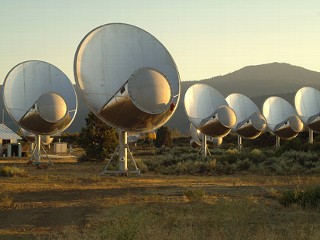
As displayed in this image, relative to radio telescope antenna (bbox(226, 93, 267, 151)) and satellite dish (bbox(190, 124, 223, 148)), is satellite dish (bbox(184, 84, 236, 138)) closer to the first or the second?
radio telescope antenna (bbox(226, 93, 267, 151))

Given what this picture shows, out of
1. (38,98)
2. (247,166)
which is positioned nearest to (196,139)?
(38,98)

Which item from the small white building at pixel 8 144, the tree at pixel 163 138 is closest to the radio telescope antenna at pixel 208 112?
the small white building at pixel 8 144

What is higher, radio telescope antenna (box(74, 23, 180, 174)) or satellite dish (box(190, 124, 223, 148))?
radio telescope antenna (box(74, 23, 180, 174))

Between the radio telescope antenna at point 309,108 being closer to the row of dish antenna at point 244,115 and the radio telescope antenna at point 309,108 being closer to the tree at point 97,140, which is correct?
the row of dish antenna at point 244,115

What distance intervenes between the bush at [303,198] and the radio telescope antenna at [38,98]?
2561cm

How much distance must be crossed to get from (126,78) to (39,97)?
13727 mm

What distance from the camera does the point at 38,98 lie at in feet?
140

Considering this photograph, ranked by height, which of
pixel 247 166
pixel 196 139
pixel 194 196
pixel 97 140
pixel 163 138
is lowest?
pixel 163 138

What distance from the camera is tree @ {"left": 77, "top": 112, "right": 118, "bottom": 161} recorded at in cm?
4925

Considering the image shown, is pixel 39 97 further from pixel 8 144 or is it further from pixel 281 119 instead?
pixel 281 119

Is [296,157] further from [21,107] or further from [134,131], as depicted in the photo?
[21,107]

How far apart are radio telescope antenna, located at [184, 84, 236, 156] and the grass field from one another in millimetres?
23722

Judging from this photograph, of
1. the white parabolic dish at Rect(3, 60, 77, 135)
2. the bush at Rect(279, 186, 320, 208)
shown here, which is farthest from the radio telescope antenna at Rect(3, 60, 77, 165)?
the bush at Rect(279, 186, 320, 208)

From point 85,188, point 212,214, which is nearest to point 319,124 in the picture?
point 85,188
